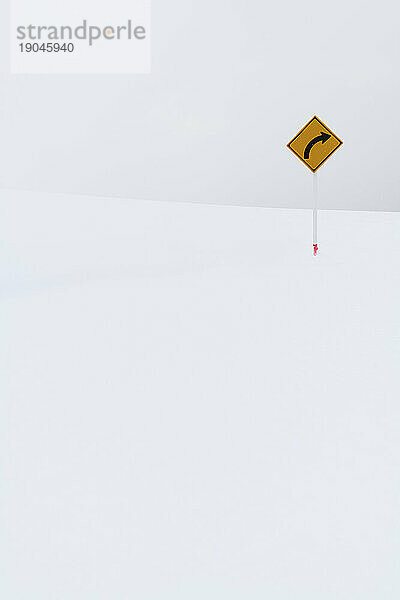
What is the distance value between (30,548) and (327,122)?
67.8 feet

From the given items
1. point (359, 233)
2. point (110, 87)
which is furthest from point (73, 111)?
point (359, 233)

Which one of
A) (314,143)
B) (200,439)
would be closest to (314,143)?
(314,143)

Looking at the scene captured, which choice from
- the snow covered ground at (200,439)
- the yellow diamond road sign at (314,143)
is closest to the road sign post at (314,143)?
the yellow diamond road sign at (314,143)

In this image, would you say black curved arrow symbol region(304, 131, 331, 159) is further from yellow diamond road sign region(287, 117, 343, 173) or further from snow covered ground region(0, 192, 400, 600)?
snow covered ground region(0, 192, 400, 600)

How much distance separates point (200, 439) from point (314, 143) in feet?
29.2

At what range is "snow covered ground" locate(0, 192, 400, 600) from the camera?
246 cm

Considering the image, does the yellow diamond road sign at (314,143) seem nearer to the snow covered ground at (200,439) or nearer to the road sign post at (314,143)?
the road sign post at (314,143)

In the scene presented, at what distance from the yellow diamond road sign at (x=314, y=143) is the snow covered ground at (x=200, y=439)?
126 inches

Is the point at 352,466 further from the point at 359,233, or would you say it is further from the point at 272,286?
the point at 359,233

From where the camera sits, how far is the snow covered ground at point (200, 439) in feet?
8.07

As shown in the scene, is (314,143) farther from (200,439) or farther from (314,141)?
(200,439)

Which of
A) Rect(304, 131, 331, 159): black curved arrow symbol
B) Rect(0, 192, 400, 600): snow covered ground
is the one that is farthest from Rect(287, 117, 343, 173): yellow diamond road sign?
Rect(0, 192, 400, 600): snow covered ground

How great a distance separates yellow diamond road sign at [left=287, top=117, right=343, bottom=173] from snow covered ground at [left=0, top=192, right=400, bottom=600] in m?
3.20

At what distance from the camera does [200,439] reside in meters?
3.75
